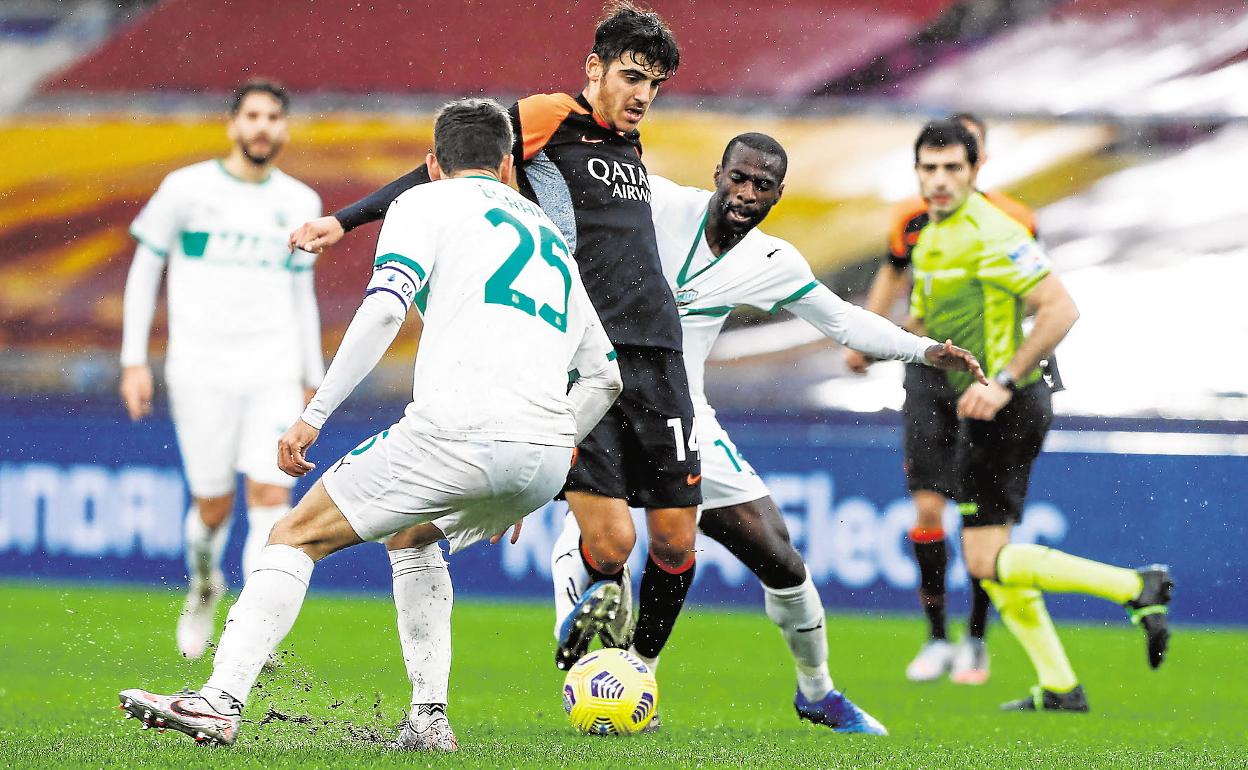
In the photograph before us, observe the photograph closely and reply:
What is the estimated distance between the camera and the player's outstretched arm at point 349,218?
449 centimetres

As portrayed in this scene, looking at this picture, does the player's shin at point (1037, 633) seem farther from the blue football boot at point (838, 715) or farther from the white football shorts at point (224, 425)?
the white football shorts at point (224, 425)

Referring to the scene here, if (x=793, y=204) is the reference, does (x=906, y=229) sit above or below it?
below

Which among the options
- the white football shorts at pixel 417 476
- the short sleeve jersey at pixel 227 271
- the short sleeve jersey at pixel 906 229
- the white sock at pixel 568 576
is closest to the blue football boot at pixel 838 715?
the white sock at pixel 568 576

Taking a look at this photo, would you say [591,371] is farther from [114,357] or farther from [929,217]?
[114,357]

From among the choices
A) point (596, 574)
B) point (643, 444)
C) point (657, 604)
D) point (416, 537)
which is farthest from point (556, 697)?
point (416, 537)

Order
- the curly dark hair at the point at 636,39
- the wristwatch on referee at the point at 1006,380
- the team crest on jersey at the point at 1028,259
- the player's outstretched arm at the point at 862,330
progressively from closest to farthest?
the curly dark hair at the point at 636,39, the player's outstretched arm at the point at 862,330, the wristwatch on referee at the point at 1006,380, the team crest on jersey at the point at 1028,259

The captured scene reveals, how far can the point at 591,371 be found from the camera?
455 centimetres

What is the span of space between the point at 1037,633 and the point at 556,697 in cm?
191

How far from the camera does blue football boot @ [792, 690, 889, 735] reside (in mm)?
5527

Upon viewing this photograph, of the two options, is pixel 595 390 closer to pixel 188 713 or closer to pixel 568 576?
pixel 568 576

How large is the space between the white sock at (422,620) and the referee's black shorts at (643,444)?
82 centimetres

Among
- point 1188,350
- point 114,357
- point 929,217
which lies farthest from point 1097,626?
point 114,357

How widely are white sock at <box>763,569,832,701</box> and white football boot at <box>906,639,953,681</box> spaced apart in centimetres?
206

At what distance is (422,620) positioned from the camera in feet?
15.0
